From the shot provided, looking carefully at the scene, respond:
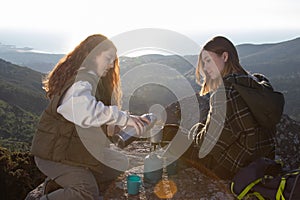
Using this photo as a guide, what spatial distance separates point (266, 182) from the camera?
3803mm

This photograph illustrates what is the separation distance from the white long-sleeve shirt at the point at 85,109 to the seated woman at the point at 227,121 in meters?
1.12

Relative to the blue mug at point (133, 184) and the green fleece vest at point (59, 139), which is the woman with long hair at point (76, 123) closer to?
the green fleece vest at point (59, 139)

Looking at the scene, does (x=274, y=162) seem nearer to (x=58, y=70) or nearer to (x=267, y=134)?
(x=267, y=134)

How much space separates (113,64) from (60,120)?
1223mm

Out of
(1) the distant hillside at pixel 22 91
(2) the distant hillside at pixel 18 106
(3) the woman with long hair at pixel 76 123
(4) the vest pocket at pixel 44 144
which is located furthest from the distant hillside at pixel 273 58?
(4) the vest pocket at pixel 44 144

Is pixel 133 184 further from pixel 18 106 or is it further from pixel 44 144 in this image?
pixel 18 106

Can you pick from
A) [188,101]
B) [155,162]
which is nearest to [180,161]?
[155,162]

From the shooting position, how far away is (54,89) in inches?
160

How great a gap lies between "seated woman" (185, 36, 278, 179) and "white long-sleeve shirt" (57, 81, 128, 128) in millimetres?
1116

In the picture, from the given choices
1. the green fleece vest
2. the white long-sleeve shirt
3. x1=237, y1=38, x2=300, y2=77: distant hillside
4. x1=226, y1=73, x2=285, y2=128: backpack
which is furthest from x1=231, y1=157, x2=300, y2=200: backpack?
x1=237, y1=38, x2=300, y2=77: distant hillside

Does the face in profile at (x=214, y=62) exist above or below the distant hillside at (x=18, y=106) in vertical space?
above

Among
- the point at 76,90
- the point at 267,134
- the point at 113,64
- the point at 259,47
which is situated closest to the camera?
the point at 76,90

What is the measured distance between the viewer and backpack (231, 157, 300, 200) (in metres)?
3.62

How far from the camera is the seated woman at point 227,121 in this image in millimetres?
4066
